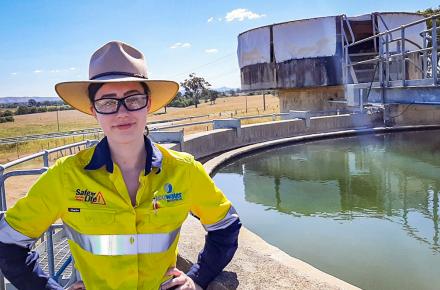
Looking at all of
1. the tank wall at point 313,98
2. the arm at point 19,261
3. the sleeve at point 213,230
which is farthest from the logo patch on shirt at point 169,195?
the tank wall at point 313,98

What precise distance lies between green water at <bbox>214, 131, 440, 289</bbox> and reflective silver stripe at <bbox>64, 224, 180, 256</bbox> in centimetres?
290

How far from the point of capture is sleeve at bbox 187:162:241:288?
1947 millimetres

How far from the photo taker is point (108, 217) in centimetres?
175

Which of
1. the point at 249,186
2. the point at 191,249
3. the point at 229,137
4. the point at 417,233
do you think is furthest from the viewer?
the point at 229,137

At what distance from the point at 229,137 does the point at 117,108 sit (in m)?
10.8

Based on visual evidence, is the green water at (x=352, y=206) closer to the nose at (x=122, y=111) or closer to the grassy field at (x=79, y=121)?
the nose at (x=122, y=111)

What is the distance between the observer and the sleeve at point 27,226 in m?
1.70

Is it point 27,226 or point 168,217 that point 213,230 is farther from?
point 27,226

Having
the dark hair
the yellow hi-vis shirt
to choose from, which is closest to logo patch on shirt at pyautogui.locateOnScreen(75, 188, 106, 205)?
the yellow hi-vis shirt

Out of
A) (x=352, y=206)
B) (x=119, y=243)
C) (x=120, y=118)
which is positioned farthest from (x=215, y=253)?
(x=352, y=206)

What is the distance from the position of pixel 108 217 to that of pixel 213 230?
1.59ft

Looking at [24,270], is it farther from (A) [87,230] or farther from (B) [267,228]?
(B) [267,228]

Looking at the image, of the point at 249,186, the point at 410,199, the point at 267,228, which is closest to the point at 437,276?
the point at 267,228

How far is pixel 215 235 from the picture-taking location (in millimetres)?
1976
